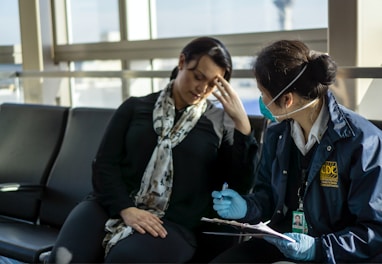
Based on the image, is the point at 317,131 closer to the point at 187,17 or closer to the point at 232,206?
the point at 232,206

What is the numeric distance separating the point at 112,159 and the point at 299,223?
33.7 inches

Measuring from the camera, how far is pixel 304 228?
1714mm

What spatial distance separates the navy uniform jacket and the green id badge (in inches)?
1.6

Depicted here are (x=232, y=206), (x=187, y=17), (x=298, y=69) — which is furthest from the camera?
(x=187, y=17)

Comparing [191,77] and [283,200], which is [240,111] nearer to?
[191,77]

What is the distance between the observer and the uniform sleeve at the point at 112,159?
2176mm

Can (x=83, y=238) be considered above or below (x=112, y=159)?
below

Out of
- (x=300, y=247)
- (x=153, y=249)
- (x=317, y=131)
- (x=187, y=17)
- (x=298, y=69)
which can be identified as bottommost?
(x=153, y=249)

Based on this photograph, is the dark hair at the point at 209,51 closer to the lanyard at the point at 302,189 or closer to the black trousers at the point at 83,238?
the lanyard at the point at 302,189

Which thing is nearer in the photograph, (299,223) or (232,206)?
(299,223)

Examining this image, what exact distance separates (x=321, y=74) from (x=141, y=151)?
865 mm

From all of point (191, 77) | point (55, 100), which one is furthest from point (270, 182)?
point (55, 100)

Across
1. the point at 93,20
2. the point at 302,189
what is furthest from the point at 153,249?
the point at 93,20

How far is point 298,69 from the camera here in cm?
163
